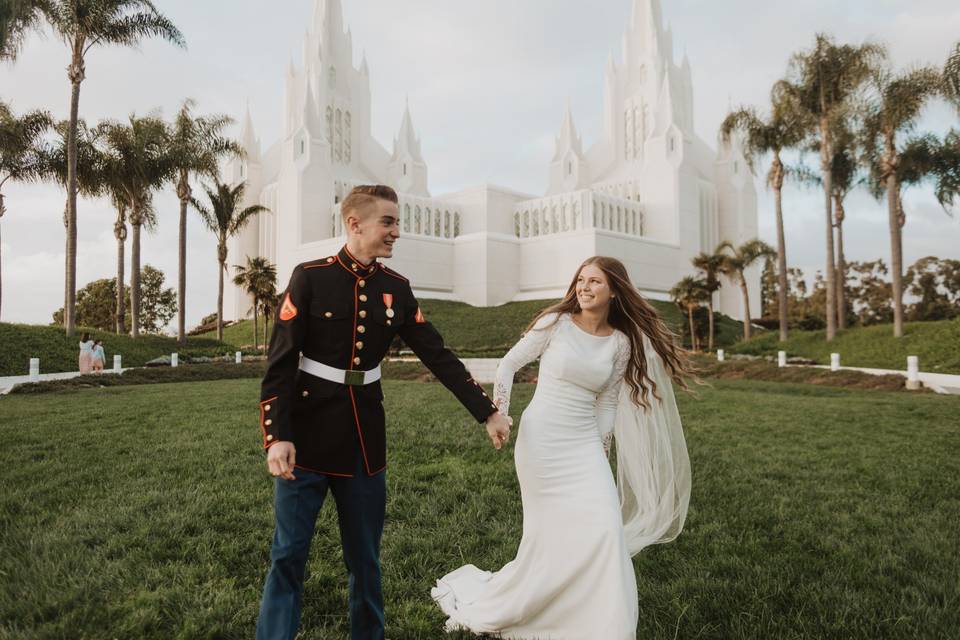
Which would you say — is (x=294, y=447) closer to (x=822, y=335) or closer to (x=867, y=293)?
(x=822, y=335)

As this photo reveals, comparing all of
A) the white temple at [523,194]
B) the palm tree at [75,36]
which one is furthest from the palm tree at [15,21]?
the white temple at [523,194]

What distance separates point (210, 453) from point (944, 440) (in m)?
8.99

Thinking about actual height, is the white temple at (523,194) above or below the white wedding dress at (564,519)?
above

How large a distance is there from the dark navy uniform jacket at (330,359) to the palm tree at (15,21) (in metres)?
19.3

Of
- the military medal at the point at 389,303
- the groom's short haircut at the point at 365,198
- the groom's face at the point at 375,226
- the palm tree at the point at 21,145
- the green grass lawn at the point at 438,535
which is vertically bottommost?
the green grass lawn at the point at 438,535

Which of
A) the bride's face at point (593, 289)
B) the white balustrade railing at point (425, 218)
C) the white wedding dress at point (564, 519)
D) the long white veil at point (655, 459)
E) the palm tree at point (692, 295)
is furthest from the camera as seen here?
the white balustrade railing at point (425, 218)

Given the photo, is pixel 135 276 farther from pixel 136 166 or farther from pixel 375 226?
pixel 375 226

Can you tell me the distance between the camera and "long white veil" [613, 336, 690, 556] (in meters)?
3.79

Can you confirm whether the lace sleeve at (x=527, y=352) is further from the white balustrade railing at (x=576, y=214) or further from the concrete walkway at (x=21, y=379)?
the white balustrade railing at (x=576, y=214)

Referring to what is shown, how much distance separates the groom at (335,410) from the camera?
8.41 feet

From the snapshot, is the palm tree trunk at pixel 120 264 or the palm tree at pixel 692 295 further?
the palm tree at pixel 692 295

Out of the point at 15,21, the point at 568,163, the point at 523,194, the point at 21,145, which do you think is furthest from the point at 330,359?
the point at 568,163

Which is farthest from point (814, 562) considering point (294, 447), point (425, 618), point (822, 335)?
point (822, 335)

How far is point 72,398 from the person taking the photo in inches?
507
